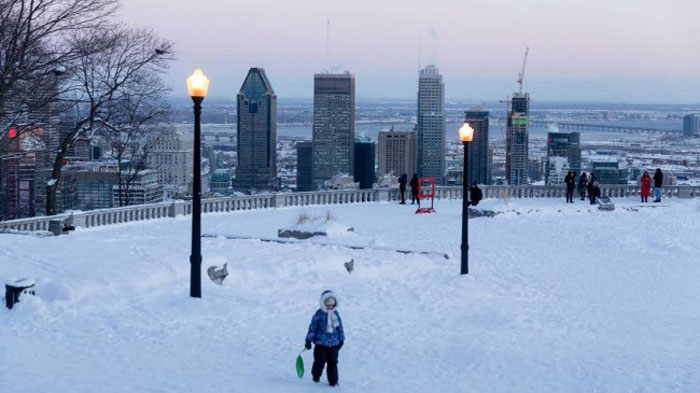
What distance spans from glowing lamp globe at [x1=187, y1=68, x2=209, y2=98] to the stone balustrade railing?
36.3ft

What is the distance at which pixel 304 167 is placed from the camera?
9400 cm

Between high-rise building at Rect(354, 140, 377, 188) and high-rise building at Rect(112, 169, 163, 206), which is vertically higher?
high-rise building at Rect(354, 140, 377, 188)

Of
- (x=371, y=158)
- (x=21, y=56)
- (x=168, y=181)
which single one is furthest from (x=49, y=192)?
(x=371, y=158)

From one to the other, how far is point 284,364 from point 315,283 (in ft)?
20.1

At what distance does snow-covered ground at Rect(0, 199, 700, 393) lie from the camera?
41.2 ft

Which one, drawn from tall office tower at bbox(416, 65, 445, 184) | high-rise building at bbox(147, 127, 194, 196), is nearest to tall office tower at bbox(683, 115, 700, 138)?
tall office tower at bbox(416, 65, 445, 184)

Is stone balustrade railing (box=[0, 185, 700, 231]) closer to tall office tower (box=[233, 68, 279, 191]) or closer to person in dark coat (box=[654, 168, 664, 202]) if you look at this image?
person in dark coat (box=[654, 168, 664, 202])

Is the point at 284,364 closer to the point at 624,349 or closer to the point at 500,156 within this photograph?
the point at 624,349

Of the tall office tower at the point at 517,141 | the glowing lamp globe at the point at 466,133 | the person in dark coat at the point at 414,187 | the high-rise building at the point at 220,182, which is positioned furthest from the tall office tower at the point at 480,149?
the glowing lamp globe at the point at 466,133

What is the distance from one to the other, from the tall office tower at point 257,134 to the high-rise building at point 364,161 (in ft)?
25.3

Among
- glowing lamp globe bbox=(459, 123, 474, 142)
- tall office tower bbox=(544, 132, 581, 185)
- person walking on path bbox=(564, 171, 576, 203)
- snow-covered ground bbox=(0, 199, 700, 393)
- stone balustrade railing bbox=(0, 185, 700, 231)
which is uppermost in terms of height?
tall office tower bbox=(544, 132, 581, 185)

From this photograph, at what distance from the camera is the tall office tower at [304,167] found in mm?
84812

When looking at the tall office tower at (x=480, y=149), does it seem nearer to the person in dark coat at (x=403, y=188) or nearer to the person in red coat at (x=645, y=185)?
the person in red coat at (x=645, y=185)

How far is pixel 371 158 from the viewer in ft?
306
